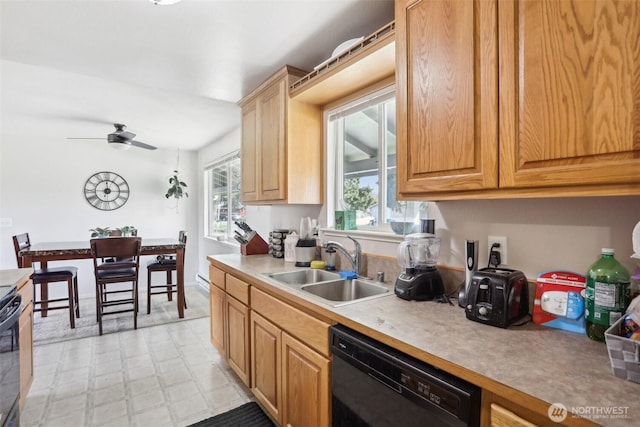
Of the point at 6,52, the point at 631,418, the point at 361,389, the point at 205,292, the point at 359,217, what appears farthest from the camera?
the point at 205,292

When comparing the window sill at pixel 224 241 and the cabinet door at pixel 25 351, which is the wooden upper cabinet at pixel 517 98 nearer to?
the cabinet door at pixel 25 351

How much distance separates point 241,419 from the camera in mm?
1924

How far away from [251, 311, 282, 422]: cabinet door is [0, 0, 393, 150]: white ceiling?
1.61 metres

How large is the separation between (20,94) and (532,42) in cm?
390

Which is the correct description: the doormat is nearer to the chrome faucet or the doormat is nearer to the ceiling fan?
the chrome faucet

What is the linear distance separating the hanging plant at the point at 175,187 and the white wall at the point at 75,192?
0.12 m

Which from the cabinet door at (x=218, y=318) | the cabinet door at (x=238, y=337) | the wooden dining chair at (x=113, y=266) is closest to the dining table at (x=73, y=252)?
the wooden dining chair at (x=113, y=266)

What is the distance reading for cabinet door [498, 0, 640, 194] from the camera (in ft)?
2.57

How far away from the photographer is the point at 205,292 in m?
4.90

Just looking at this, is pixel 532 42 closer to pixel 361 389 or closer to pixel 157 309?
pixel 361 389

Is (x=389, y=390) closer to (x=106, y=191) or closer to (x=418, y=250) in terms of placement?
(x=418, y=250)

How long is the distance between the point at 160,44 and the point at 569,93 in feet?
6.66

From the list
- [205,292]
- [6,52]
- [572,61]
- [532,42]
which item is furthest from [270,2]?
[205,292]

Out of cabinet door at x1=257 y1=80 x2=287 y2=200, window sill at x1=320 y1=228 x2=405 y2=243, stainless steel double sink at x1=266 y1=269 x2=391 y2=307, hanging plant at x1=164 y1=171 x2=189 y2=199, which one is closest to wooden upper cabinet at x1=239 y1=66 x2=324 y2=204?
cabinet door at x1=257 y1=80 x2=287 y2=200
